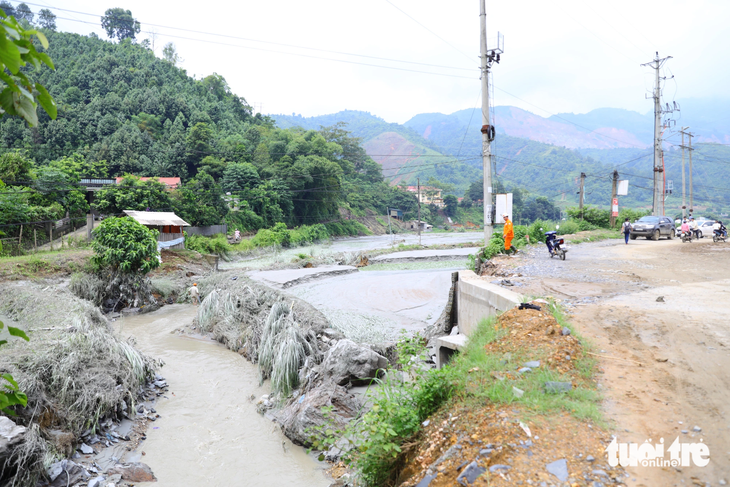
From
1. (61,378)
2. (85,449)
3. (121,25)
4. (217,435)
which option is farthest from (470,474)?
(121,25)

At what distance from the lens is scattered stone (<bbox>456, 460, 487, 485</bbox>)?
3.78 m

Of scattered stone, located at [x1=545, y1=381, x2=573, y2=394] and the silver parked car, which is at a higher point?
the silver parked car

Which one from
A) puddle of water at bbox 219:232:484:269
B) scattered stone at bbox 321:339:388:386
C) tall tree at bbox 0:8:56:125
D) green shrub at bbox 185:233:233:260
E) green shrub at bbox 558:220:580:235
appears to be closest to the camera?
tall tree at bbox 0:8:56:125

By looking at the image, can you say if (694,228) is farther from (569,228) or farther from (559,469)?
(559,469)

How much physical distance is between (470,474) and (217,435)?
6.84m

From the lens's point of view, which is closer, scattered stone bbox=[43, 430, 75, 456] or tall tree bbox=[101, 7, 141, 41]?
scattered stone bbox=[43, 430, 75, 456]

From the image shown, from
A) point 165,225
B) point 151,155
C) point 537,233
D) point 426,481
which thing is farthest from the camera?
point 151,155

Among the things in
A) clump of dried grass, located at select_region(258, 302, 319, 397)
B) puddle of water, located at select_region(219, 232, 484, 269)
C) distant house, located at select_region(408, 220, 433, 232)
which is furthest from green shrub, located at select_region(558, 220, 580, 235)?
distant house, located at select_region(408, 220, 433, 232)

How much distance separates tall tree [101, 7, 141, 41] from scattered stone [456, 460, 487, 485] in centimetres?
11510

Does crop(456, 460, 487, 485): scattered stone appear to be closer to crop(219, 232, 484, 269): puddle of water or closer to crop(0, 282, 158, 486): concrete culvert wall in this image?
crop(0, 282, 158, 486): concrete culvert wall

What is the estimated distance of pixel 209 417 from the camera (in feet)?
32.7

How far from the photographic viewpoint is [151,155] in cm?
5069

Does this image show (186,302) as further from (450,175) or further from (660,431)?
(450,175)

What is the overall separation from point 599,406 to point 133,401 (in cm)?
913
